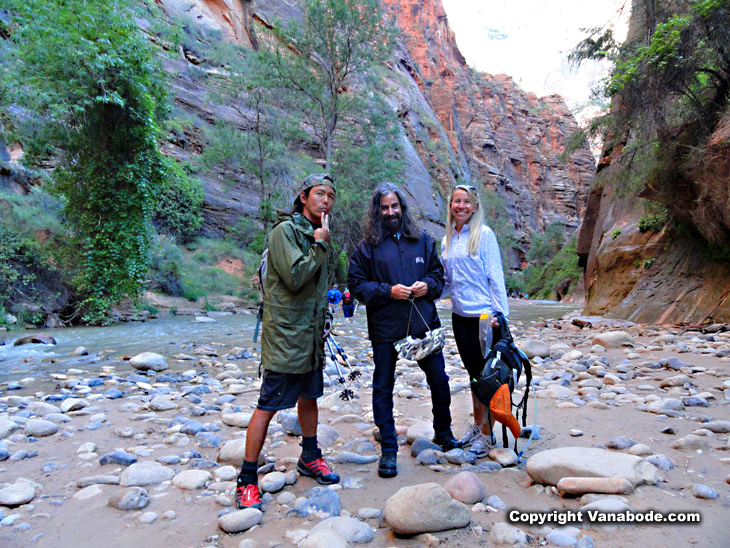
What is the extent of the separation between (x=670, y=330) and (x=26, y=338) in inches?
474

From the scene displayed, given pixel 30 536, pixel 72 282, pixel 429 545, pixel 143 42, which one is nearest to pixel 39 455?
pixel 30 536

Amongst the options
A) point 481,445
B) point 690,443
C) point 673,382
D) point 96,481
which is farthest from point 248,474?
point 673,382

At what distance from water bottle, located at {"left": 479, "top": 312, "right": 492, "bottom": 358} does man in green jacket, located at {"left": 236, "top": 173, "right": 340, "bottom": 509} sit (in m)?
0.99

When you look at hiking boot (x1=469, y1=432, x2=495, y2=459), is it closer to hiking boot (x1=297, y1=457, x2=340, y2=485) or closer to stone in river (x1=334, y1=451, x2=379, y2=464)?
stone in river (x1=334, y1=451, x2=379, y2=464)

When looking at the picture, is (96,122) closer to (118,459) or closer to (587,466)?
(118,459)

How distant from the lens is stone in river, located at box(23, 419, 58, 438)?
330 cm

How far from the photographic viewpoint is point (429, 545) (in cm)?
178

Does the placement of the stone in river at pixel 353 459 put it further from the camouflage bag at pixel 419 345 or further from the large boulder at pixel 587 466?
the large boulder at pixel 587 466

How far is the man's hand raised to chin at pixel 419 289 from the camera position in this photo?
2637mm

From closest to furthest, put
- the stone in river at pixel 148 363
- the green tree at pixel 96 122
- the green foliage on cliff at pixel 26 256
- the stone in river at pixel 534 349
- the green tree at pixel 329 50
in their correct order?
the stone in river at pixel 148 363, the stone in river at pixel 534 349, the green tree at pixel 96 122, the green foliage on cliff at pixel 26 256, the green tree at pixel 329 50

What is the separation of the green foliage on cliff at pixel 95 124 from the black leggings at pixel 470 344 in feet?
37.9

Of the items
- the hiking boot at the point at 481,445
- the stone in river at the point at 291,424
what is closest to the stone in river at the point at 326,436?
the stone in river at the point at 291,424

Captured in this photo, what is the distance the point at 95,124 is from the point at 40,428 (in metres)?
11.2

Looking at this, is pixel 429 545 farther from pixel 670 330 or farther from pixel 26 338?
pixel 26 338
